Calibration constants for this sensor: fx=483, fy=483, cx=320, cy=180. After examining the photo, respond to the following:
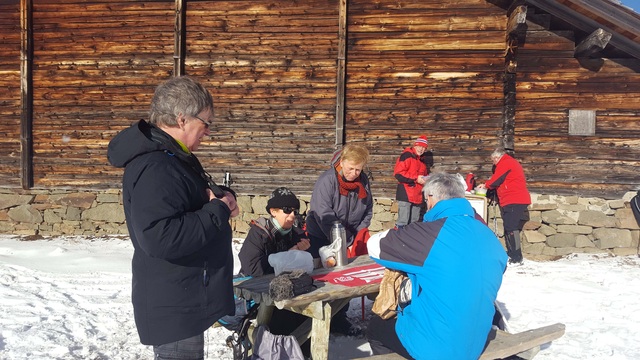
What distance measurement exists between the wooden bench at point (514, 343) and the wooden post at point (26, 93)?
8.23m

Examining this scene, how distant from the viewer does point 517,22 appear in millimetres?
7145

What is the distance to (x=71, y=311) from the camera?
466 centimetres

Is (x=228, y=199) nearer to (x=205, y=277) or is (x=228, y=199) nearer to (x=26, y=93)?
(x=205, y=277)

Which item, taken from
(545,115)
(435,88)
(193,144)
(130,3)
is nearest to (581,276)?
(545,115)

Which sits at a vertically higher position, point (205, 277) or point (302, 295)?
point (205, 277)

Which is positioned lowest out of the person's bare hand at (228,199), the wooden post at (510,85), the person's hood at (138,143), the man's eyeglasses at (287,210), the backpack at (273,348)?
the backpack at (273,348)

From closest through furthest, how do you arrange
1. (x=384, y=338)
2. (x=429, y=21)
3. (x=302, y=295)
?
(x=302, y=295) < (x=384, y=338) < (x=429, y=21)

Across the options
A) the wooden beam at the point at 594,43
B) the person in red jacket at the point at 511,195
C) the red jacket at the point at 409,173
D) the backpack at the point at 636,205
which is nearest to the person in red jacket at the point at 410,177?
the red jacket at the point at 409,173

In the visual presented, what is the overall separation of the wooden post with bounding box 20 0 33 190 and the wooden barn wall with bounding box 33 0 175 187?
9 centimetres

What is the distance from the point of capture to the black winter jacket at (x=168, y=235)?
195 centimetres

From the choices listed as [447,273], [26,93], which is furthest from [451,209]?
[26,93]

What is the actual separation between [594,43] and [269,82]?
5.07m

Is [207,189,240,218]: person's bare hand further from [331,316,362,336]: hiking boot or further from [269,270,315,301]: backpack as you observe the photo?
[331,316,362,336]: hiking boot

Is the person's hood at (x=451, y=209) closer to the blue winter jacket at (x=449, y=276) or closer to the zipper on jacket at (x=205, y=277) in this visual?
the blue winter jacket at (x=449, y=276)
